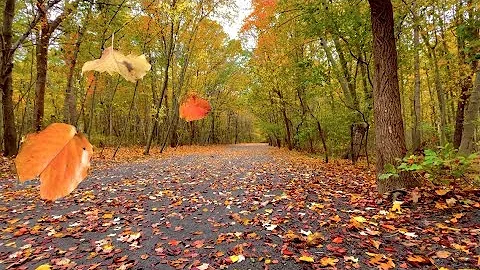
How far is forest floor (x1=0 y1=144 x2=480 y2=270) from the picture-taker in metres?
3.34

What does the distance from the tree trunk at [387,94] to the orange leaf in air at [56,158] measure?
5539 millimetres

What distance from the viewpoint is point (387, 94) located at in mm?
5254

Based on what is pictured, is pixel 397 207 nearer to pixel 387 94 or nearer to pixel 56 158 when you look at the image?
pixel 387 94

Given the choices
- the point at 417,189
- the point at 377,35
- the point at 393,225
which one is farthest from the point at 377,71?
the point at 393,225

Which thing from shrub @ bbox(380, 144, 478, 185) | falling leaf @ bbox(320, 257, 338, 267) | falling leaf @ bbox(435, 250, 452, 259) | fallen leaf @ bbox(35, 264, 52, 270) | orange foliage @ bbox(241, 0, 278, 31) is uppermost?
orange foliage @ bbox(241, 0, 278, 31)

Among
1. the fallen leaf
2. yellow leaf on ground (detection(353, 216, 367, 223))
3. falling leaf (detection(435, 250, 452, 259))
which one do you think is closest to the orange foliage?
yellow leaf on ground (detection(353, 216, 367, 223))

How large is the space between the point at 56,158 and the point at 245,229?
397 centimetres

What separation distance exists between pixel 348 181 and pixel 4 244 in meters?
6.65

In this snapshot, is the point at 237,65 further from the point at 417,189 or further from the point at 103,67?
the point at 103,67

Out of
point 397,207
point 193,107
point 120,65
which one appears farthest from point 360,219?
point 193,107

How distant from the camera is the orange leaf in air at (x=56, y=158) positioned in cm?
45

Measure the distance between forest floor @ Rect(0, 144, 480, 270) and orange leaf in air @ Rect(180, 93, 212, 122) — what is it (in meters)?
20.3

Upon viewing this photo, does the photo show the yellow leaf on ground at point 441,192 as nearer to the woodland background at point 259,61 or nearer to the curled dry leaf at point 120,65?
the woodland background at point 259,61

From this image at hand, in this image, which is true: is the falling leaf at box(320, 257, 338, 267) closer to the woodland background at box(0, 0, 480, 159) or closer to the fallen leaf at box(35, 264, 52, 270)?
the woodland background at box(0, 0, 480, 159)
